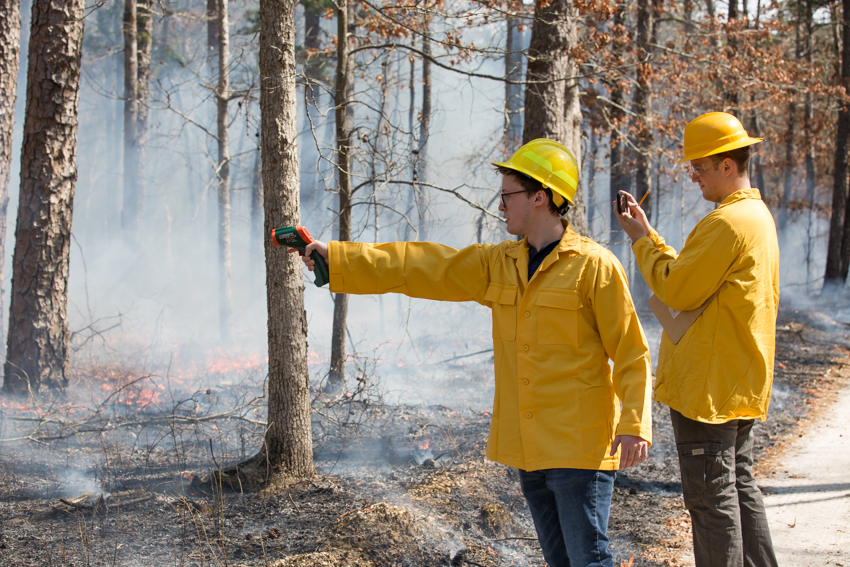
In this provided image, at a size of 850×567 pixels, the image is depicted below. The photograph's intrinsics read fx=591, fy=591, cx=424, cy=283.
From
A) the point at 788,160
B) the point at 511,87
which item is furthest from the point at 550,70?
the point at 788,160

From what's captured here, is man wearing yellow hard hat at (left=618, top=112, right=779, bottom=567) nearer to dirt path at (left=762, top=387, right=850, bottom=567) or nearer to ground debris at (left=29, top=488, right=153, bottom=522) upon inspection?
dirt path at (left=762, top=387, right=850, bottom=567)

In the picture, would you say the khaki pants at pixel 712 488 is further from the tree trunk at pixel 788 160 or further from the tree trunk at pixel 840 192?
the tree trunk at pixel 788 160

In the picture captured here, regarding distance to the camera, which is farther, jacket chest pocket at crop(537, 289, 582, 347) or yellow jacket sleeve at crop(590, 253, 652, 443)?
jacket chest pocket at crop(537, 289, 582, 347)

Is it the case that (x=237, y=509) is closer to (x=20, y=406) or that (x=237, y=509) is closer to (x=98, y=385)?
(x=20, y=406)

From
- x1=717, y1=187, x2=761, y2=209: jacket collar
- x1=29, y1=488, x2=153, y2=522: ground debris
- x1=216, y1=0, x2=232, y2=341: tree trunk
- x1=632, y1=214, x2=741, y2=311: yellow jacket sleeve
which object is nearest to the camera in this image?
x1=632, y1=214, x2=741, y2=311: yellow jacket sleeve

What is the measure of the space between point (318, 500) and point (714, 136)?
3.28 m

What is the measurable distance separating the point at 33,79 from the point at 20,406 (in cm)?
350

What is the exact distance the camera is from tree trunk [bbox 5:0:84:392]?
634 cm

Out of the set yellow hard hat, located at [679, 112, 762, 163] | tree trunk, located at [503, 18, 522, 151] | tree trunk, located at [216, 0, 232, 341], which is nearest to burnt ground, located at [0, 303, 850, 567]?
yellow hard hat, located at [679, 112, 762, 163]

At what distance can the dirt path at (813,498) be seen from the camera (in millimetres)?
3605

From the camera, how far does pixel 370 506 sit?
3617 millimetres

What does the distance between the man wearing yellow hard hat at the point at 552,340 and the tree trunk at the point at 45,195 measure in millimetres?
5487

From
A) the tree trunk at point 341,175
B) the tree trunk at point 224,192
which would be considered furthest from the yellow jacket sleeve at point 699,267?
the tree trunk at point 224,192

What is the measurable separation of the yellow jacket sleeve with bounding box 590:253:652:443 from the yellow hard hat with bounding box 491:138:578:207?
1.14ft
